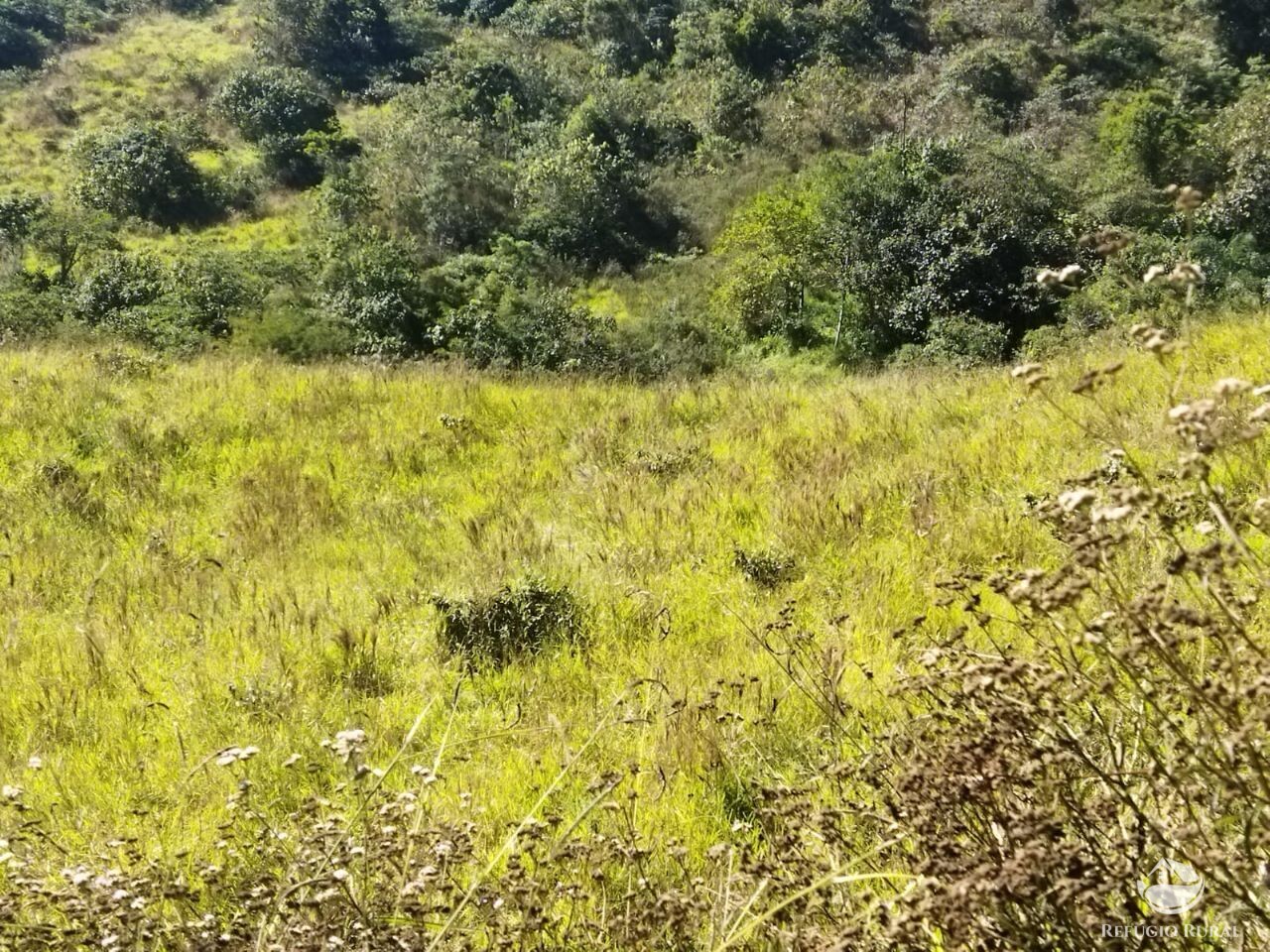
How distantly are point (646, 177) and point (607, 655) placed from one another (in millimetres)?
32098

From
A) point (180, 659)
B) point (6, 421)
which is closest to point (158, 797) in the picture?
point (180, 659)

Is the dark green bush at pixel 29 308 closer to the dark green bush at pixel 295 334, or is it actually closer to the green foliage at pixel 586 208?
the dark green bush at pixel 295 334

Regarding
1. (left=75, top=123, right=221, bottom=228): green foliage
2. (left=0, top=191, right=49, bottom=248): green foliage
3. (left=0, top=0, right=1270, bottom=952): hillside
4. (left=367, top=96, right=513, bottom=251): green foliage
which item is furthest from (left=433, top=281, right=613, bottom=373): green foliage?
(left=75, top=123, right=221, bottom=228): green foliage

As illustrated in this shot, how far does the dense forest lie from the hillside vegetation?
8753 mm

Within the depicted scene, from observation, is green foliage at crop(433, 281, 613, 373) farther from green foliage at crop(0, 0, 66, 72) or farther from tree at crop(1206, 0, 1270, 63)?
tree at crop(1206, 0, 1270, 63)

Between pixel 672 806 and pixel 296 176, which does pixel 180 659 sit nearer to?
pixel 672 806

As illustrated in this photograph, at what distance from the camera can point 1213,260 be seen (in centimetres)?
2002

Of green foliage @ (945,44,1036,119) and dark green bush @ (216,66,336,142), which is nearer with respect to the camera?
dark green bush @ (216,66,336,142)

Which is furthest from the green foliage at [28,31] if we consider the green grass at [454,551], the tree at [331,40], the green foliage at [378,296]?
the green grass at [454,551]

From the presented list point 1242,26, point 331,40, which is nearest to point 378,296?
point 331,40

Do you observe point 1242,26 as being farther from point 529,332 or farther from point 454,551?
point 454,551

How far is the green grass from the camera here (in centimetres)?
257

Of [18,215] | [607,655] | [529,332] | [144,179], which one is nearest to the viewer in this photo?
[607,655]

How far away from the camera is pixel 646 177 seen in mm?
32625
